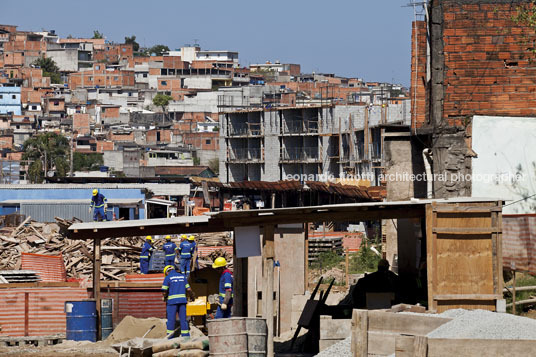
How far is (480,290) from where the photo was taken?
52.6ft

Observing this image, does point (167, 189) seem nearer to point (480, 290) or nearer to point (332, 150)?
point (332, 150)

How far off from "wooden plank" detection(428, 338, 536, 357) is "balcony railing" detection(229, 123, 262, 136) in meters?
85.7

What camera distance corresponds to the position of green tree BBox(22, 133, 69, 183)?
117250mm

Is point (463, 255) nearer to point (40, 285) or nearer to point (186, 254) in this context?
point (40, 285)

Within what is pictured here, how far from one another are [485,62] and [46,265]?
13.2 meters

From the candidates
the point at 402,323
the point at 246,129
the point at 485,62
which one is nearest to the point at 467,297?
the point at 402,323

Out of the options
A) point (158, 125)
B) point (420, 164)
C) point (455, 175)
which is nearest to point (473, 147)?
point (455, 175)

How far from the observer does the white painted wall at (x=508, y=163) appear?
20.6 metres

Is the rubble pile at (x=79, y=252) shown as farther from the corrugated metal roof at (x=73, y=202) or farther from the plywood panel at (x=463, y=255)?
the corrugated metal roof at (x=73, y=202)

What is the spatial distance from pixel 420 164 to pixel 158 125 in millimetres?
124111

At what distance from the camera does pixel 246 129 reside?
9919 cm

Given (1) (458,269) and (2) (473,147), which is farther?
(2) (473,147)

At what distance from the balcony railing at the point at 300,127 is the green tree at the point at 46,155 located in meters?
33.0

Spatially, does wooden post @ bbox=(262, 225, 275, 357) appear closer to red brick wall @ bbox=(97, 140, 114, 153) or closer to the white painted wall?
the white painted wall
